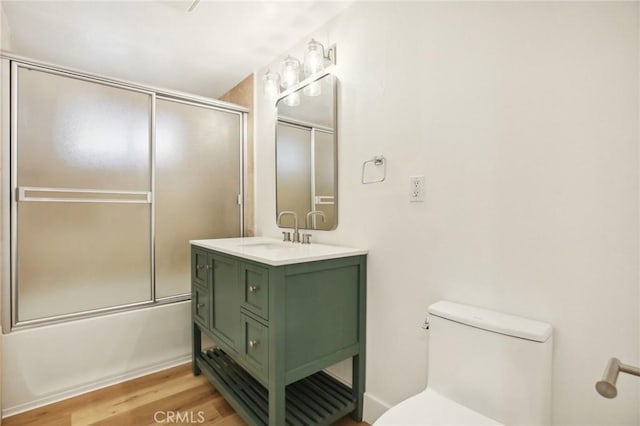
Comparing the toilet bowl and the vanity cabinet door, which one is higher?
the vanity cabinet door

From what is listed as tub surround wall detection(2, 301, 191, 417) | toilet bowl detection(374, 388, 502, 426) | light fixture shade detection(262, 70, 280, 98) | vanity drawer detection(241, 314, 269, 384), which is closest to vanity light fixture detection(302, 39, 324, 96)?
light fixture shade detection(262, 70, 280, 98)

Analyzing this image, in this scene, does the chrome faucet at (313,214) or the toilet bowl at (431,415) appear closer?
the toilet bowl at (431,415)

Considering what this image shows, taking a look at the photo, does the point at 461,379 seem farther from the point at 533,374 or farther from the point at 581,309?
the point at 581,309

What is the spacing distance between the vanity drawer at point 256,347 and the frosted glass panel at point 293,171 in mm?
800

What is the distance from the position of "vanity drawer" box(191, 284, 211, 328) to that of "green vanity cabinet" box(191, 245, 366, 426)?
4 centimetres

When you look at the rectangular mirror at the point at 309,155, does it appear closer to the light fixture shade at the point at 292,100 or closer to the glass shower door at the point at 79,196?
the light fixture shade at the point at 292,100

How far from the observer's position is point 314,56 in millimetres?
1897

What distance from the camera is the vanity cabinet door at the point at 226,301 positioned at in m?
1.62

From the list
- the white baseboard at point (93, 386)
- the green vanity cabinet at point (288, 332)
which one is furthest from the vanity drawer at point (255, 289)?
the white baseboard at point (93, 386)

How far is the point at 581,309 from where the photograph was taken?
0.99 meters

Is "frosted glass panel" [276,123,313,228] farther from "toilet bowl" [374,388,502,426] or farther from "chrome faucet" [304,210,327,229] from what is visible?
"toilet bowl" [374,388,502,426]

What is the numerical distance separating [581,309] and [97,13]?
2774mm

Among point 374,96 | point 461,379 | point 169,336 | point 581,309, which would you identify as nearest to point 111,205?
point 169,336

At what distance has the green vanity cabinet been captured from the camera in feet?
4.43
